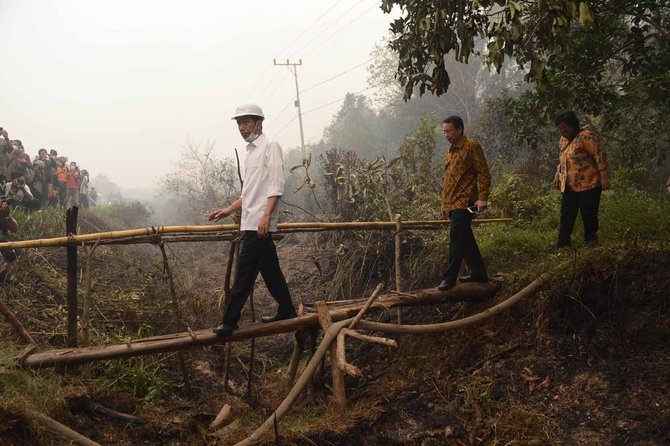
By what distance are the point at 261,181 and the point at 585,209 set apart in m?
3.20

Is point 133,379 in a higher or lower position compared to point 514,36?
lower

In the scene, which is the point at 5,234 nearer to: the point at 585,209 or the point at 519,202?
the point at 585,209

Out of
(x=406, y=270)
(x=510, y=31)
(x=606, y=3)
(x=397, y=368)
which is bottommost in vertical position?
(x=397, y=368)

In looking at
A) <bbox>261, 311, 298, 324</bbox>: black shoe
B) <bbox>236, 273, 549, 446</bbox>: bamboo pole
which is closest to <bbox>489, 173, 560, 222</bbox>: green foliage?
<bbox>236, 273, 549, 446</bbox>: bamboo pole

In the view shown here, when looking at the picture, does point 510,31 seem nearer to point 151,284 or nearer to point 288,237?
point 151,284

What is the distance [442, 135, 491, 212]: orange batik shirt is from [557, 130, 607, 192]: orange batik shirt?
1.03 m

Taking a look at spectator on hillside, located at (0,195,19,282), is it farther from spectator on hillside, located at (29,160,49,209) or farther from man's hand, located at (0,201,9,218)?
spectator on hillside, located at (29,160,49,209)

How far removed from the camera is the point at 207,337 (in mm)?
3588

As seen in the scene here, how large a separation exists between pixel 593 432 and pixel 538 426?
30cm

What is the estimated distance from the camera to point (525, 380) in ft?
11.2

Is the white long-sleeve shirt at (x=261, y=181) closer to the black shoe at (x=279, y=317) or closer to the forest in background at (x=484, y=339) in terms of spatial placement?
the black shoe at (x=279, y=317)

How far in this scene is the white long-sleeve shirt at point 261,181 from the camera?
364 centimetres

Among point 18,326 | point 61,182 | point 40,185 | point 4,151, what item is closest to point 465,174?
point 18,326

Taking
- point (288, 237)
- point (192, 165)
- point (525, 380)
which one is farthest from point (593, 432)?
point (192, 165)
